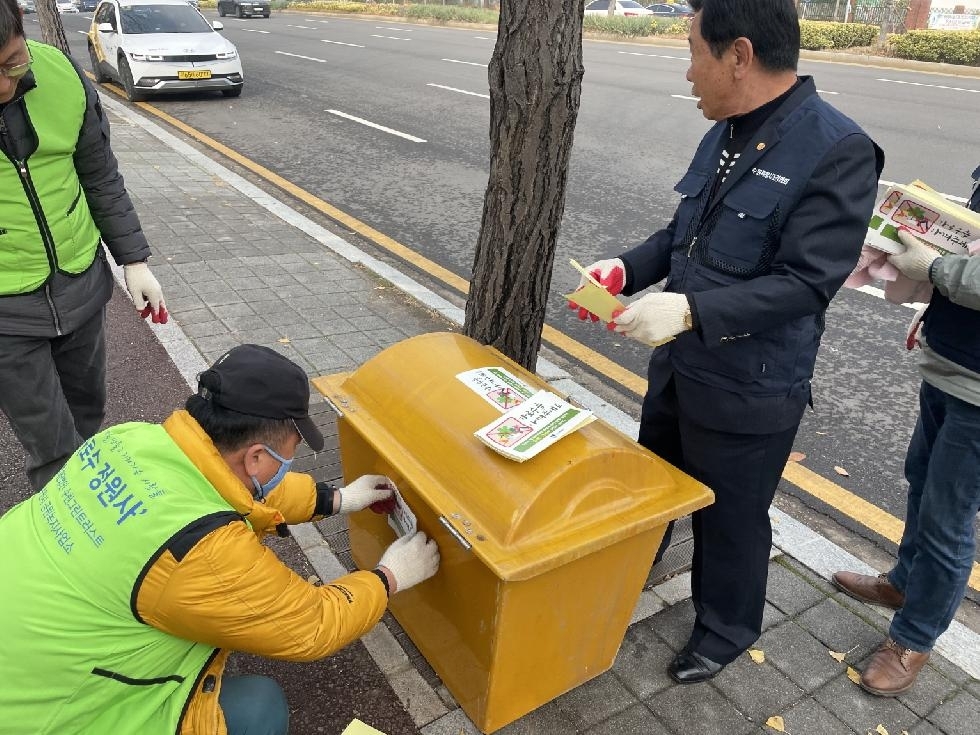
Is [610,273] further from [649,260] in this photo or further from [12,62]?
[12,62]

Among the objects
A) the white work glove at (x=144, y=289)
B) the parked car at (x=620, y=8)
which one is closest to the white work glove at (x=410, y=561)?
the white work glove at (x=144, y=289)

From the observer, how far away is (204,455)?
1.63m

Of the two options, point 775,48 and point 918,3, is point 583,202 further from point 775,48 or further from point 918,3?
point 918,3

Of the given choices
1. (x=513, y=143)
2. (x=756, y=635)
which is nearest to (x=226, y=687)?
(x=756, y=635)

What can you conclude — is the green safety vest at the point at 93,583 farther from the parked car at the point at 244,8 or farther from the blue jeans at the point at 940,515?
the parked car at the point at 244,8

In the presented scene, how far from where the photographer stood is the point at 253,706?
1.92 meters

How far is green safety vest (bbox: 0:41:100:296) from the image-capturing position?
88.7 inches

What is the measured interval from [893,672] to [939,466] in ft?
2.27

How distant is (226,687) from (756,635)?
1.63m

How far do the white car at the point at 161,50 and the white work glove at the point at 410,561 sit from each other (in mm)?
11455

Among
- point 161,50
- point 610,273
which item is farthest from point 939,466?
point 161,50

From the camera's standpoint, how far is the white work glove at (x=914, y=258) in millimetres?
2061

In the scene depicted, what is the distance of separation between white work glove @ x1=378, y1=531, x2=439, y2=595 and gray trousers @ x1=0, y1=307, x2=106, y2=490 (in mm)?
1373

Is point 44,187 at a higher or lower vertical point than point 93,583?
higher
